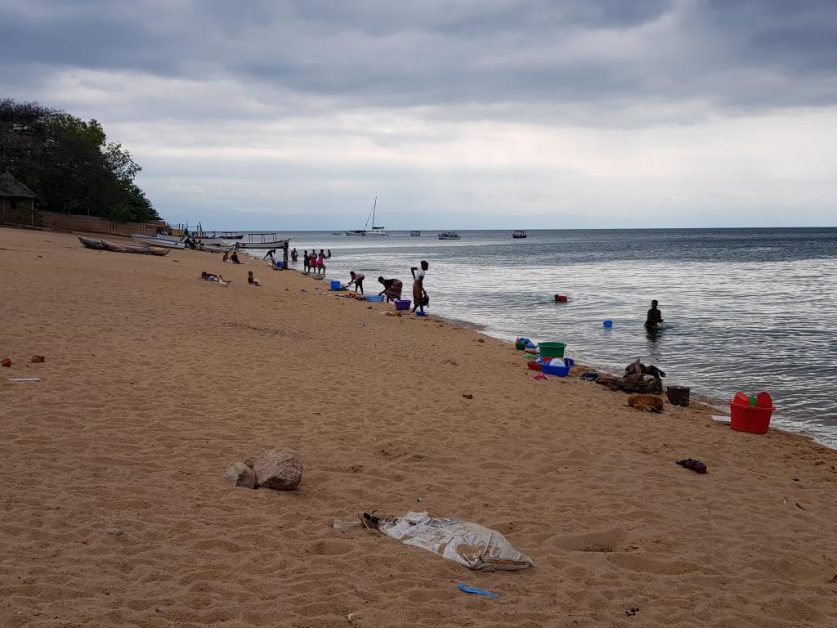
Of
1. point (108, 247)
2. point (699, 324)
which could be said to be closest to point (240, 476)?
point (699, 324)

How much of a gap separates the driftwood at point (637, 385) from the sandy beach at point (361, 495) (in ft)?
1.32

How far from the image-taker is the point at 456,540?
15.1 ft

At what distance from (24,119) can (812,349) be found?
5669 centimetres

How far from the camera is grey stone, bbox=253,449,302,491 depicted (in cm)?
544

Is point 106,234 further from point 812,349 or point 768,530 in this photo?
point 768,530

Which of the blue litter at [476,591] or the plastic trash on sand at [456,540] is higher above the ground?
the plastic trash on sand at [456,540]

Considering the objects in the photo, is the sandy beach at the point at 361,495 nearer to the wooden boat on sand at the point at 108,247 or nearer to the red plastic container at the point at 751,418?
the red plastic container at the point at 751,418

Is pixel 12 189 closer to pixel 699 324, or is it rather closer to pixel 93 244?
pixel 93 244

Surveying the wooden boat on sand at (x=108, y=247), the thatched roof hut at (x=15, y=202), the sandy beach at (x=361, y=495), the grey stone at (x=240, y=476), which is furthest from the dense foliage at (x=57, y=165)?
the grey stone at (x=240, y=476)

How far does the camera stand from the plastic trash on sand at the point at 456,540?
4.41 metres

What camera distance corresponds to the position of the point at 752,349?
54.5 feet

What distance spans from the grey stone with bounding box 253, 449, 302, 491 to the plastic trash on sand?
0.81 m

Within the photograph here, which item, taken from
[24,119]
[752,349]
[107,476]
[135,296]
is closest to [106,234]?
[24,119]

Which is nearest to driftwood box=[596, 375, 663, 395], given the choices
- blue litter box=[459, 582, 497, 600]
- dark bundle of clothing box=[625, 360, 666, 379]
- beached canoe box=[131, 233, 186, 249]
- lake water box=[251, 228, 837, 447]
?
dark bundle of clothing box=[625, 360, 666, 379]
